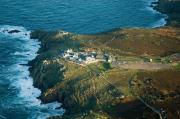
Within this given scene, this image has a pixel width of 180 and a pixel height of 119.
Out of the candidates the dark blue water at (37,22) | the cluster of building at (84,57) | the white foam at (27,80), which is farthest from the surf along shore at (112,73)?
the dark blue water at (37,22)

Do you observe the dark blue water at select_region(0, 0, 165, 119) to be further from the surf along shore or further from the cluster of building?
the cluster of building

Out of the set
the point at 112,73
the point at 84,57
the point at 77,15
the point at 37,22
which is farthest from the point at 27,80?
the point at 77,15

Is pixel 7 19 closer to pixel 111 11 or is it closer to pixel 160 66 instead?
pixel 111 11

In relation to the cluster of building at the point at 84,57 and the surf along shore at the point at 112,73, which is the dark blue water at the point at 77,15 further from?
the cluster of building at the point at 84,57

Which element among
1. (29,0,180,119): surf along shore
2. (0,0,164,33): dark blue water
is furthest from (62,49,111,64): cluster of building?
(0,0,164,33): dark blue water

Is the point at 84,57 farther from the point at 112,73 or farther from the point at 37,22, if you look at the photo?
the point at 37,22

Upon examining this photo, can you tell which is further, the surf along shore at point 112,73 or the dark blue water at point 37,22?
the dark blue water at point 37,22

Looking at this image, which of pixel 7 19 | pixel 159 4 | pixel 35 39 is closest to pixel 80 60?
pixel 35 39
